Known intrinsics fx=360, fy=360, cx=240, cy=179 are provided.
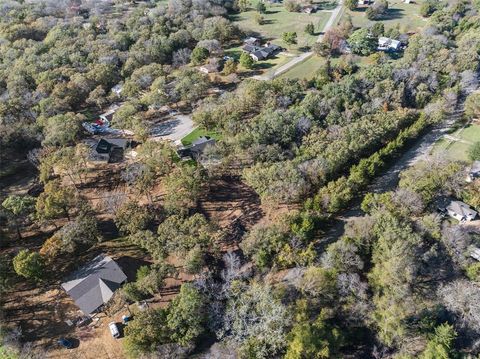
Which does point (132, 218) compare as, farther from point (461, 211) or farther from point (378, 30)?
point (378, 30)

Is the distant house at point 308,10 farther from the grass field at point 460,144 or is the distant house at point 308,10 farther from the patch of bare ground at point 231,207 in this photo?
the patch of bare ground at point 231,207

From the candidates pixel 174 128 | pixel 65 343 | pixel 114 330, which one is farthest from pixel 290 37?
pixel 65 343

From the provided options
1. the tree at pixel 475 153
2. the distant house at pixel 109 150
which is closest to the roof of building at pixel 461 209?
the tree at pixel 475 153

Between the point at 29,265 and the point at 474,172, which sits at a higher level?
the point at 29,265

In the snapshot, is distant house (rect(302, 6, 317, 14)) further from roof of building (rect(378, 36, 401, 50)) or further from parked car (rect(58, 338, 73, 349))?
parked car (rect(58, 338, 73, 349))

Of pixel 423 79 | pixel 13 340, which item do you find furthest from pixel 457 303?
pixel 423 79

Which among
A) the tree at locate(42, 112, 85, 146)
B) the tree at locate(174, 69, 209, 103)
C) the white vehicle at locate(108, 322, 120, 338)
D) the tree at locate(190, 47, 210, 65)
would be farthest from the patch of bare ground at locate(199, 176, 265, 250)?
the tree at locate(190, 47, 210, 65)
